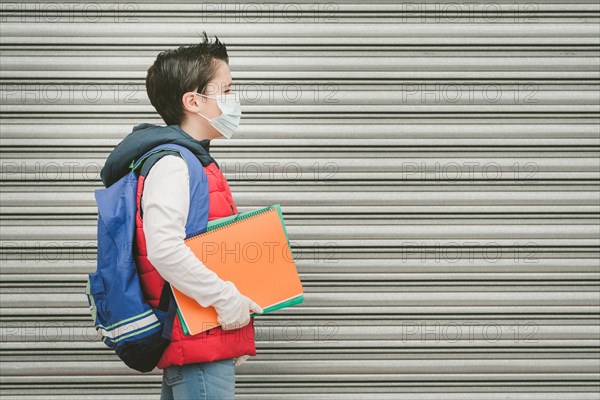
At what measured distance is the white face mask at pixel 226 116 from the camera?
237 cm

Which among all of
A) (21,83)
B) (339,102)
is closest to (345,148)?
(339,102)

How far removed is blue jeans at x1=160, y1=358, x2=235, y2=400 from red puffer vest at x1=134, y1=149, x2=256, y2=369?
0.04 m

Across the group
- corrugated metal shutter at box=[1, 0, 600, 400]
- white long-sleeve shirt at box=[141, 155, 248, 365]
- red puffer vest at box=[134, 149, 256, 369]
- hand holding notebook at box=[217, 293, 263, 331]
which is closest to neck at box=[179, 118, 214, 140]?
red puffer vest at box=[134, 149, 256, 369]

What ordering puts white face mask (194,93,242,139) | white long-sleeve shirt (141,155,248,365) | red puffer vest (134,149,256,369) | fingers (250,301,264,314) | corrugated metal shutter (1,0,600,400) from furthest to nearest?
corrugated metal shutter (1,0,600,400) < white face mask (194,93,242,139) < fingers (250,301,264,314) < red puffer vest (134,149,256,369) < white long-sleeve shirt (141,155,248,365)

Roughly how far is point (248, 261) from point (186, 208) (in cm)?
36

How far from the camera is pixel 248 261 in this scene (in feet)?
7.45

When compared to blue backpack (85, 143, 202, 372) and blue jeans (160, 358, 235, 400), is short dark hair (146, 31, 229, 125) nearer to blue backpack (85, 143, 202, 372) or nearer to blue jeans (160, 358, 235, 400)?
blue backpack (85, 143, 202, 372)

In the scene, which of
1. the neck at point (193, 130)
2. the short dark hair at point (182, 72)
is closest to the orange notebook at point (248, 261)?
the neck at point (193, 130)

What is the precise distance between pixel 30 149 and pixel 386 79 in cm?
207

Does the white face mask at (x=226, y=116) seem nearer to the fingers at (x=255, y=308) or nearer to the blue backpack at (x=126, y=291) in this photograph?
the blue backpack at (x=126, y=291)

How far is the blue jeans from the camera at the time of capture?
214 centimetres

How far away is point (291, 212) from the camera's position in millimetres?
3240

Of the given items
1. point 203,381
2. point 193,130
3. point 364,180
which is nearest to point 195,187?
point 193,130

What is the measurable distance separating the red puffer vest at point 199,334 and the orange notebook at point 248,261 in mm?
43
